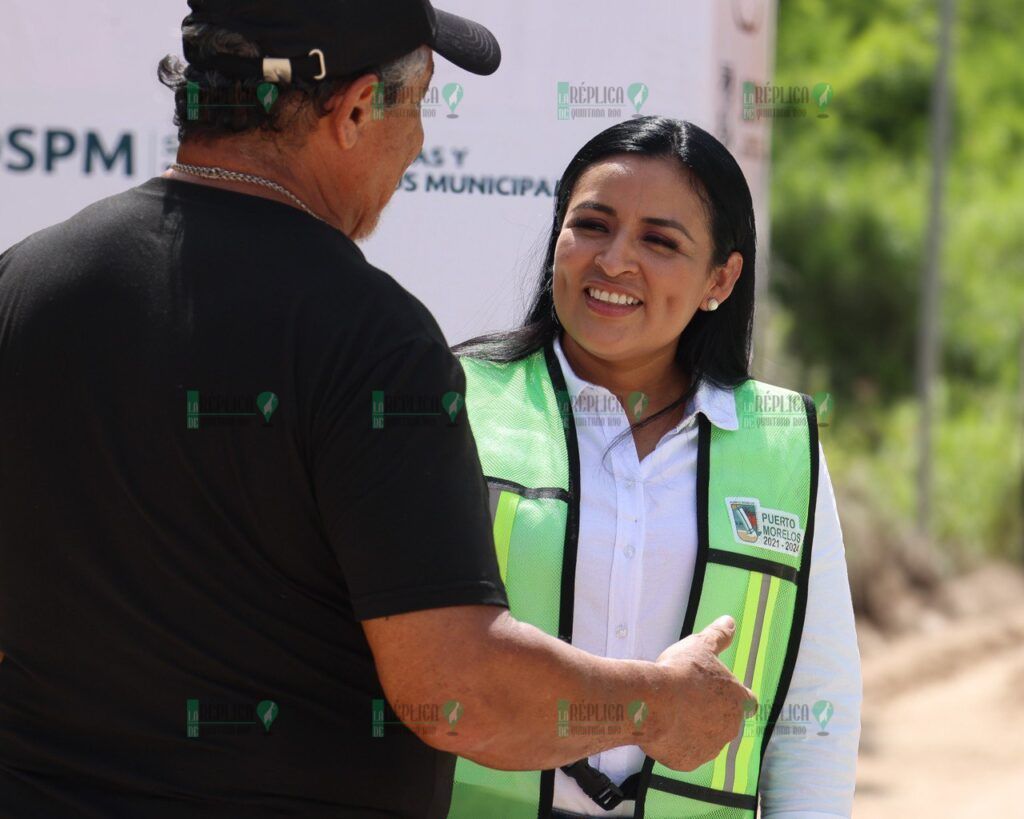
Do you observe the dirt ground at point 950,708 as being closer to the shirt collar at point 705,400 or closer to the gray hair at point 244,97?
the shirt collar at point 705,400

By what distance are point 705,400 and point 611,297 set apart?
0.77 ft

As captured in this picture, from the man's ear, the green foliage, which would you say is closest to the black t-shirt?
the man's ear

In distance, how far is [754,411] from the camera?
2422 millimetres

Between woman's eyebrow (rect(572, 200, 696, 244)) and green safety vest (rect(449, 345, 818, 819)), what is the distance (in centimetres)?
28

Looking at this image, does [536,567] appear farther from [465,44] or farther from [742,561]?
[465,44]

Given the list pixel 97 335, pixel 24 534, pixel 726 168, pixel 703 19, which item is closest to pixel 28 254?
pixel 97 335

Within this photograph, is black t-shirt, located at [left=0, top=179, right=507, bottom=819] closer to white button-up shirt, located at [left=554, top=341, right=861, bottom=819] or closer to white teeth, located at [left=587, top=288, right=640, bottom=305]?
white button-up shirt, located at [left=554, top=341, right=861, bottom=819]

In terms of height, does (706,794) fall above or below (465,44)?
below

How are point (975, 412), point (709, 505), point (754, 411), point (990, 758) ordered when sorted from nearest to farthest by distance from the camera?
point (709, 505) → point (754, 411) → point (990, 758) → point (975, 412)

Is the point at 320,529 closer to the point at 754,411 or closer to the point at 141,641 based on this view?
the point at 141,641

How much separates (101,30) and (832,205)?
43.4 feet

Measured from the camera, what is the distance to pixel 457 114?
2908 millimetres

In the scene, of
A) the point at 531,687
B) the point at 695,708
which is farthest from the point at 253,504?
the point at 695,708

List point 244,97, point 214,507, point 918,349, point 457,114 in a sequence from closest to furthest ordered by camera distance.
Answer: point 214,507 < point 244,97 < point 457,114 < point 918,349
